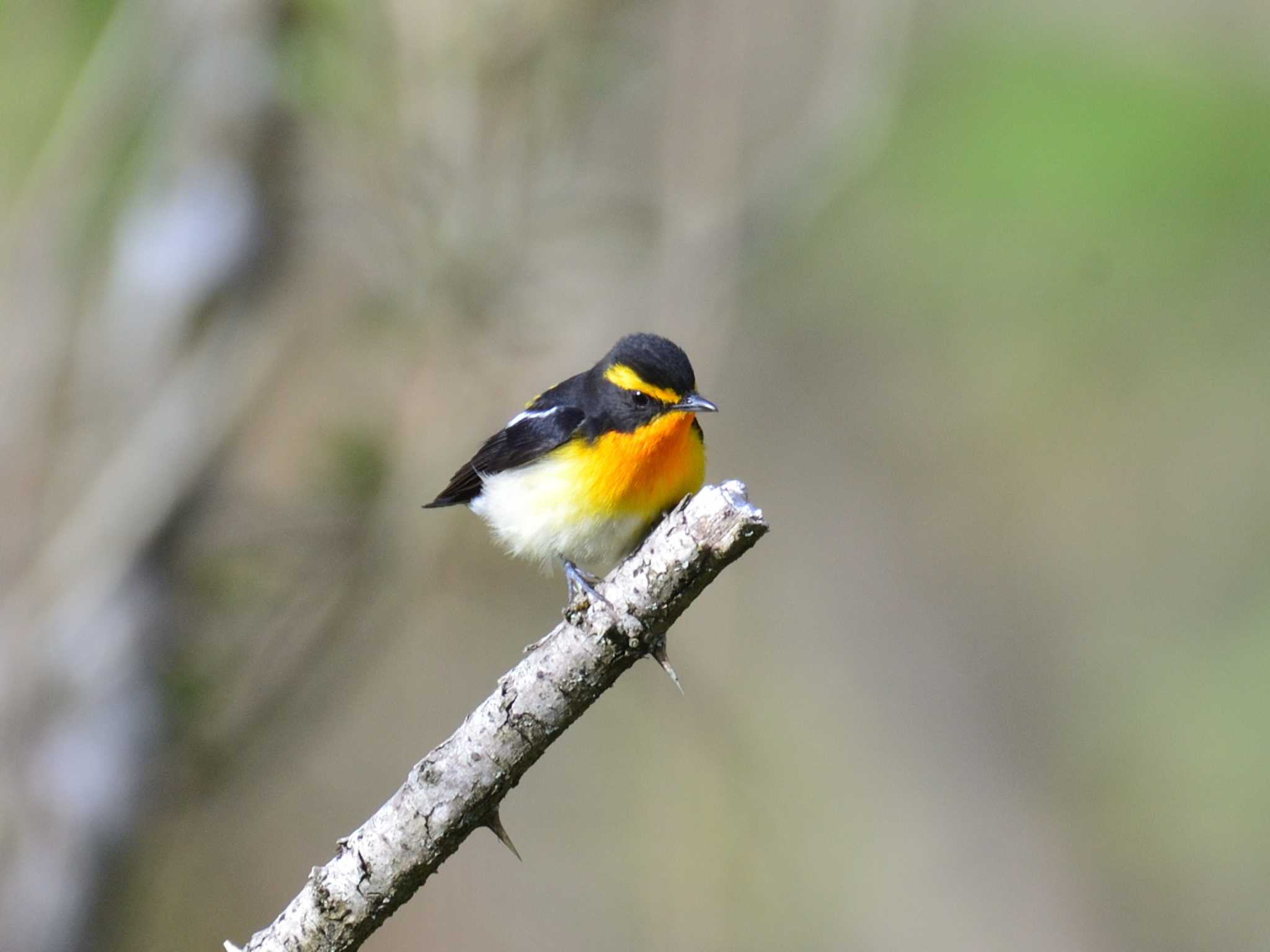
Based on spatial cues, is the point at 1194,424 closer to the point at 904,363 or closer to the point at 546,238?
the point at 904,363

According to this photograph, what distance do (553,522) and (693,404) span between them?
67 cm

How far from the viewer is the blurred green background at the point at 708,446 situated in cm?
707

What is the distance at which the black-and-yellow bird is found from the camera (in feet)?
13.6

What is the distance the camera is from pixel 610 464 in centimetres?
416

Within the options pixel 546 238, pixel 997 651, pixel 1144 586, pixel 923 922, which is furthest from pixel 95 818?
pixel 1144 586

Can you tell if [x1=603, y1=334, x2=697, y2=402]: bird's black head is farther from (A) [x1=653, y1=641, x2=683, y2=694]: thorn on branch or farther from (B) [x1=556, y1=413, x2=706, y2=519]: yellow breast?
(A) [x1=653, y1=641, x2=683, y2=694]: thorn on branch

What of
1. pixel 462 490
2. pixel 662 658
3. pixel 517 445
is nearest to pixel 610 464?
pixel 517 445

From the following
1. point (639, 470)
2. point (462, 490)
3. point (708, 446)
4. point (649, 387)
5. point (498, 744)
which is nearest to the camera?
point (498, 744)

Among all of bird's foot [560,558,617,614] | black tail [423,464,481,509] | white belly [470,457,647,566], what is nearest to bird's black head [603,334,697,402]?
white belly [470,457,647,566]

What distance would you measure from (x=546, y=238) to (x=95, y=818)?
4701 millimetres

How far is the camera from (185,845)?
830cm

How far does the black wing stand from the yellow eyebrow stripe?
198 mm

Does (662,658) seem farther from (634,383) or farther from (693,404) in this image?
(634,383)

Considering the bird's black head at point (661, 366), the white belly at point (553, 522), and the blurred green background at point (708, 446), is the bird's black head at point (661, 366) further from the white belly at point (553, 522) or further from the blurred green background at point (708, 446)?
the blurred green background at point (708, 446)
